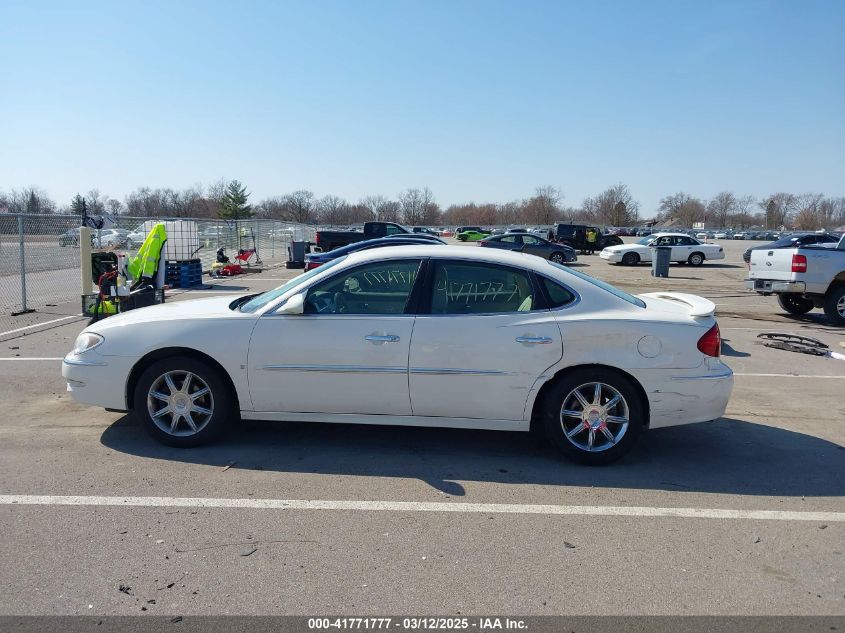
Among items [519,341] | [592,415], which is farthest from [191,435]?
[592,415]

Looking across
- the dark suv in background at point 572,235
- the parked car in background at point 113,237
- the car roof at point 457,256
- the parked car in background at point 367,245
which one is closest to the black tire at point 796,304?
the parked car in background at point 367,245

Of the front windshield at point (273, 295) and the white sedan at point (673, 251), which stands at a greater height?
the white sedan at point (673, 251)

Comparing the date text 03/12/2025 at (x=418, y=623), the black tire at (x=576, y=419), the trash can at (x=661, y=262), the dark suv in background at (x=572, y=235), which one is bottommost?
the date text 03/12/2025 at (x=418, y=623)

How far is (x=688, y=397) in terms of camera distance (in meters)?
4.85

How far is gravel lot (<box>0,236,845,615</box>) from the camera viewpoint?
3.21 m

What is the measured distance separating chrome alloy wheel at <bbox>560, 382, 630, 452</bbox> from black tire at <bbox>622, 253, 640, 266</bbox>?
2897 centimetres

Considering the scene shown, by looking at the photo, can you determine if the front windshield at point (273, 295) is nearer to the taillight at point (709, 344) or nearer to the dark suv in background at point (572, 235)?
the taillight at point (709, 344)

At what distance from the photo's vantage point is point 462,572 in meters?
3.41

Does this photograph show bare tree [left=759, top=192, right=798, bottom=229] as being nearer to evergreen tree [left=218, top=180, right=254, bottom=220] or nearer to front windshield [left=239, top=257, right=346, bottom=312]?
evergreen tree [left=218, top=180, right=254, bottom=220]

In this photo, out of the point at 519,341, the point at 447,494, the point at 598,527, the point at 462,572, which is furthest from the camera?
the point at 519,341

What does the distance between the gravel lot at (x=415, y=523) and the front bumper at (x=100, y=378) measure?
364mm

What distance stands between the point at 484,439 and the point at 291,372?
5.54ft

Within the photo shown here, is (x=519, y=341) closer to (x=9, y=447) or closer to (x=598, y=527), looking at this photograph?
(x=598, y=527)

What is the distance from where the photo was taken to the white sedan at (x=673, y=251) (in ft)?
107
